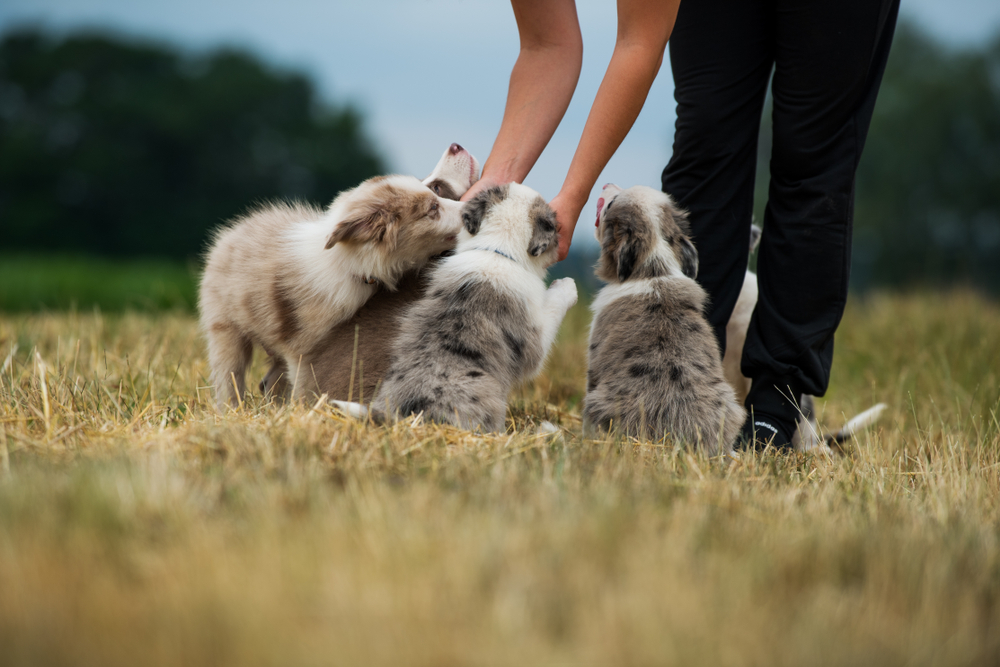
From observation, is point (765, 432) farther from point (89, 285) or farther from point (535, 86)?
point (89, 285)

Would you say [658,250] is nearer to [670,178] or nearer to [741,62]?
[670,178]

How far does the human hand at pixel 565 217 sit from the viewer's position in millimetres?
3355

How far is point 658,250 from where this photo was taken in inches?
129

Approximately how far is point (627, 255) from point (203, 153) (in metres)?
29.6

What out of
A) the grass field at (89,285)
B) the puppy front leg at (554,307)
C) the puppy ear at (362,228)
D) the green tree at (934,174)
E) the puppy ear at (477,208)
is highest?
the green tree at (934,174)

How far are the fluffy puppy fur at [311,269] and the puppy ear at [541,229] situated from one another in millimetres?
356

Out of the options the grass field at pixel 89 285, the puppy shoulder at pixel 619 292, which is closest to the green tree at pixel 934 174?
the grass field at pixel 89 285

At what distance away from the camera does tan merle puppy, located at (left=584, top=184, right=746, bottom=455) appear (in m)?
2.90

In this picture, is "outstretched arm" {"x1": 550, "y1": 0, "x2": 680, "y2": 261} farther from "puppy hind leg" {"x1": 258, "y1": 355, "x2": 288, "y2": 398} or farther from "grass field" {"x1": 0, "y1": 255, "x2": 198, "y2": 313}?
"grass field" {"x1": 0, "y1": 255, "x2": 198, "y2": 313}

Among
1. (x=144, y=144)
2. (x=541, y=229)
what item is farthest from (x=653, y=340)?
(x=144, y=144)

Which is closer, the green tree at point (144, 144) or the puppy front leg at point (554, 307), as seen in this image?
the puppy front leg at point (554, 307)

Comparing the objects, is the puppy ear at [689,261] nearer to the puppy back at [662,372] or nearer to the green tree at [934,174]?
the puppy back at [662,372]

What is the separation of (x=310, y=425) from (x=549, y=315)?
1.28m

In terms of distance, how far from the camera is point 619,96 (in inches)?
123
